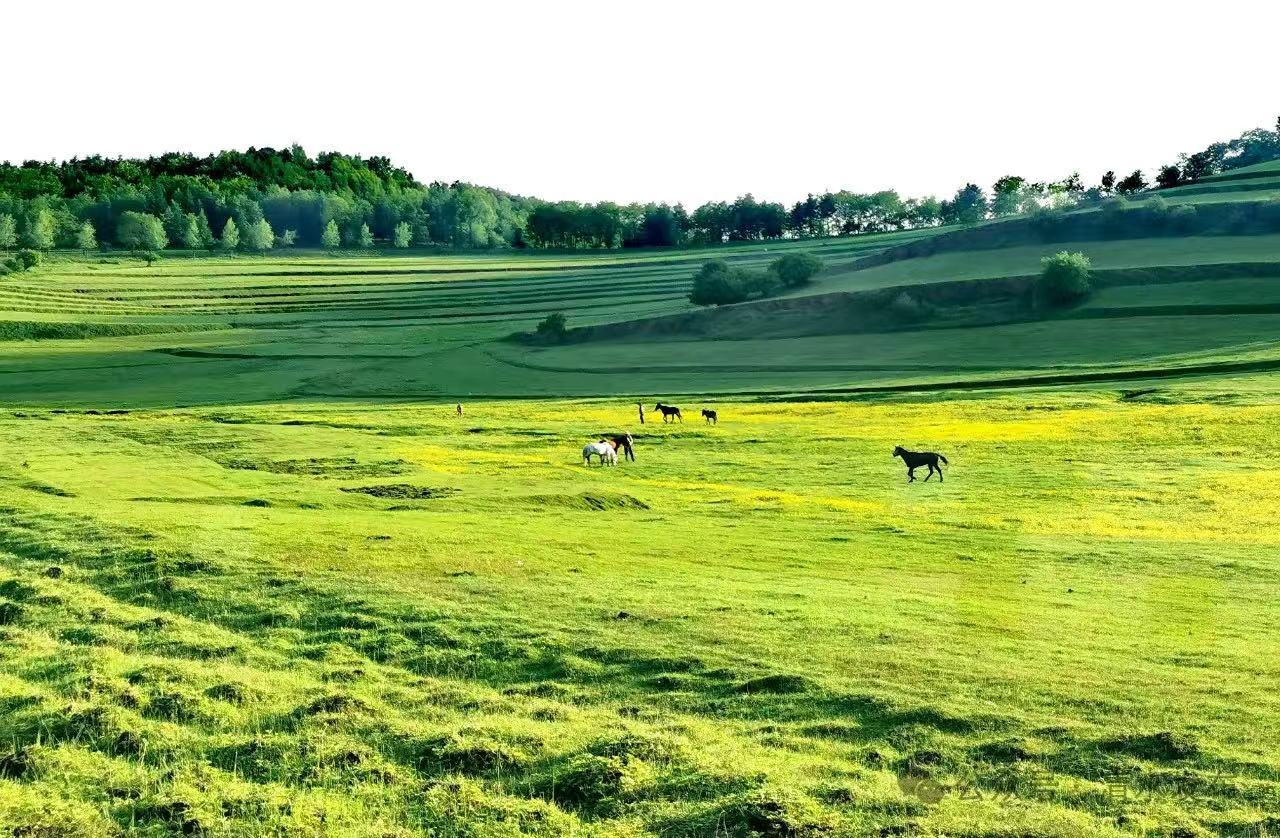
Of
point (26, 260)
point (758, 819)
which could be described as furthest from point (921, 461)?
point (26, 260)

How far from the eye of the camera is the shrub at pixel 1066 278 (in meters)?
113

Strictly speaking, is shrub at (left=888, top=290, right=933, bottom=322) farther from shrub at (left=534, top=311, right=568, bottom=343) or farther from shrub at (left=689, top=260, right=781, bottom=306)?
shrub at (left=534, top=311, right=568, bottom=343)

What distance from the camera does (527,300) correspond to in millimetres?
165125

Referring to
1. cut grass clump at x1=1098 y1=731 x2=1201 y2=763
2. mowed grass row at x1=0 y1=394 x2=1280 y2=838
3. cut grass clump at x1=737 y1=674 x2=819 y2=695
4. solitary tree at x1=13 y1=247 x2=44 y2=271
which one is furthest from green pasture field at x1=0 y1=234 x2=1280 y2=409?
cut grass clump at x1=1098 y1=731 x2=1201 y2=763

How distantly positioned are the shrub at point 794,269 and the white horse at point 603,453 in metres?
97.6

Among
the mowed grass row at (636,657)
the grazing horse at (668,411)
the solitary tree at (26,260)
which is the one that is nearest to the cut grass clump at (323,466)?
the mowed grass row at (636,657)

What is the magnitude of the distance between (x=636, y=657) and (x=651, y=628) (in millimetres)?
1722

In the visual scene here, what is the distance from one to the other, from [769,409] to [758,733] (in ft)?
193

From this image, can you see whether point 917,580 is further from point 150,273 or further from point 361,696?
point 150,273

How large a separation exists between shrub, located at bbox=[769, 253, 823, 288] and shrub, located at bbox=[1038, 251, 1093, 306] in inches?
1463

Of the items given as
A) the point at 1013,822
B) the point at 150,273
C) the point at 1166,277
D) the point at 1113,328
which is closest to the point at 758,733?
the point at 1013,822

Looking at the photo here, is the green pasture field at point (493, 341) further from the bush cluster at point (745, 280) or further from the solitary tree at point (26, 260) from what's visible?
the solitary tree at point (26, 260)

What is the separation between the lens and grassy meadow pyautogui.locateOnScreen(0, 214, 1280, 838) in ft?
48.0

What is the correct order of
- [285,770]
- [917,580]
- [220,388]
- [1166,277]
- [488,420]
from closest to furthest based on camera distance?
[285,770] → [917,580] → [488,420] → [220,388] → [1166,277]
